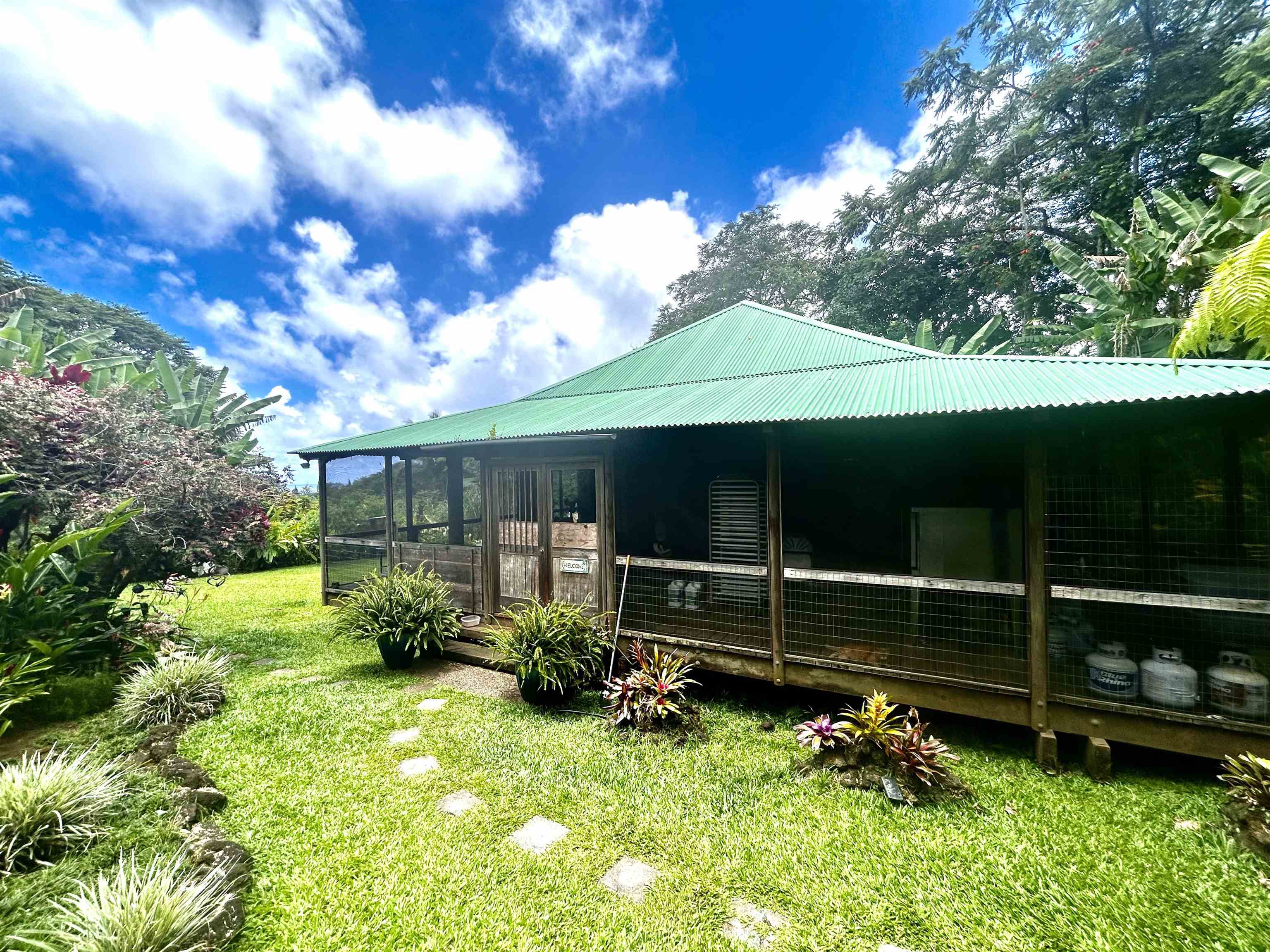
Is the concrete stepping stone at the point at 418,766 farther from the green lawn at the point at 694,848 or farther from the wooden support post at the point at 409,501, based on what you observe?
the wooden support post at the point at 409,501

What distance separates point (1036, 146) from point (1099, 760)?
1980 cm

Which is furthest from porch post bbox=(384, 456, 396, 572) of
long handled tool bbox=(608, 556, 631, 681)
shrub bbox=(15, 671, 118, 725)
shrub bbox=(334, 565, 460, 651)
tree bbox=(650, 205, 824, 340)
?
tree bbox=(650, 205, 824, 340)

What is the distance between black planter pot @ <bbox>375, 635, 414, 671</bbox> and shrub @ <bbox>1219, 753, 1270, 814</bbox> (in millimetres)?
7134

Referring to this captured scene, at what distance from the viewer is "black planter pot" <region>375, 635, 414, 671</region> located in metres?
5.98

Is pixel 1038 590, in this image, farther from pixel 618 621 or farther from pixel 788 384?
pixel 618 621

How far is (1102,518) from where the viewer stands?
519cm

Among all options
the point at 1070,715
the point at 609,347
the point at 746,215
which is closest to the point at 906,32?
the point at 746,215

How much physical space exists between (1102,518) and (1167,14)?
691 inches

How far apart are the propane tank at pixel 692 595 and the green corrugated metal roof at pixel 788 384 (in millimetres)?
1995

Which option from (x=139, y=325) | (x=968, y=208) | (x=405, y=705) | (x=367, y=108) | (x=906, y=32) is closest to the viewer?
(x=405, y=705)

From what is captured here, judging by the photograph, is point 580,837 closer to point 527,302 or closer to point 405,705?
point 405,705

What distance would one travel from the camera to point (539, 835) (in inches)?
121

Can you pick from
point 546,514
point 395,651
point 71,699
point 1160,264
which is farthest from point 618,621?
point 1160,264

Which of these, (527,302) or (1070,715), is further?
(527,302)
